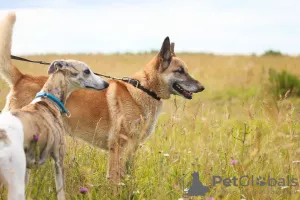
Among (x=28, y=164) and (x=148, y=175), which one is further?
(x=148, y=175)

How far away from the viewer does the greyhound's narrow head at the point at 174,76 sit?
17.7 feet

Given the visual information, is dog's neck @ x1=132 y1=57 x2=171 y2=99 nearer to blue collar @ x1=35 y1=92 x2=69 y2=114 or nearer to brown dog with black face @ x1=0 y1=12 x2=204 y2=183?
brown dog with black face @ x1=0 y1=12 x2=204 y2=183

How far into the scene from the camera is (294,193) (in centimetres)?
395

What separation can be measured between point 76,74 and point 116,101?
3.62 feet

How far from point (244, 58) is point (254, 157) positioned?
55.9 ft

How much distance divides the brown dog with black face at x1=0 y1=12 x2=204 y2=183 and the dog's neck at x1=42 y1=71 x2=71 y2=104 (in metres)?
0.82

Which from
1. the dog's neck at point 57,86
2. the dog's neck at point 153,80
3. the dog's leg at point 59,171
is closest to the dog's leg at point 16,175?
the dog's leg at point 59,171

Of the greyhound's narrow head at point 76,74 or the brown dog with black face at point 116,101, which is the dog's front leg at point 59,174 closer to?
the greyhound's narrow head at point 76,74

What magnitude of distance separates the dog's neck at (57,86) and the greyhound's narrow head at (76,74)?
5cm

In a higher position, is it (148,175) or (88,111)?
(88,111)

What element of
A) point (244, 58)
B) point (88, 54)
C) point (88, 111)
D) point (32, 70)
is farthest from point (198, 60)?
point (88, 111)

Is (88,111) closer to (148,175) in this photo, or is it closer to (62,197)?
(148,175)

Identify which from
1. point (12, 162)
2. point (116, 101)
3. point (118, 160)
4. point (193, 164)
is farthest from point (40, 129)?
point (116, 101)

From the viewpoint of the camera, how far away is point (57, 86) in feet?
13.2
